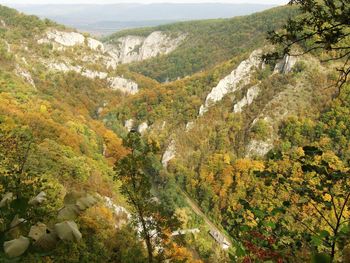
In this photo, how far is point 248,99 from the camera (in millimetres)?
136875

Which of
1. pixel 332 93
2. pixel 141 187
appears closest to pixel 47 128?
pixel 141 187

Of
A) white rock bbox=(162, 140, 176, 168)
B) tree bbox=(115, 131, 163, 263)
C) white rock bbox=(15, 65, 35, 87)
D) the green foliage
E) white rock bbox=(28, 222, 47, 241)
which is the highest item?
white rock bbox=(28, 222, 47, 241)

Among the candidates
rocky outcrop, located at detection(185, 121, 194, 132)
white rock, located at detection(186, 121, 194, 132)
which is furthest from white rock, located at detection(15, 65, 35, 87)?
white rock, located at detection(186, 121, 194, 132)

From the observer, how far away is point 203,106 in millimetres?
147250

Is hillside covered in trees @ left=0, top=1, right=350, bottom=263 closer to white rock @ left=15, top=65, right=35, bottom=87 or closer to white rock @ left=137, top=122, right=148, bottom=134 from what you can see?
white rock @ left=15, top=65, right=35, bottom=87

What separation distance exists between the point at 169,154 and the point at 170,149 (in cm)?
232

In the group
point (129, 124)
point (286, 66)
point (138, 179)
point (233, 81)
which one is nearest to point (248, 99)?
point (233, 81)

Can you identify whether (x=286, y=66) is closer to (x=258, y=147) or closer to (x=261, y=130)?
(x=261, y=130)

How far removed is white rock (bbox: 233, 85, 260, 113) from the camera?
447 feet

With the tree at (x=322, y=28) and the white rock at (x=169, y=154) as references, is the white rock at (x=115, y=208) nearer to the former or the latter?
the tree at (x=322, y=28)

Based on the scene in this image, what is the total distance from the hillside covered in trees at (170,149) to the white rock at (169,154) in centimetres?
58

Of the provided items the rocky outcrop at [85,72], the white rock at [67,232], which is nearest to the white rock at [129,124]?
the rocky outcrop at [85,72]

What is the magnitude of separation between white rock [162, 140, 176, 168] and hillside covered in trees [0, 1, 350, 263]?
1.89 feet

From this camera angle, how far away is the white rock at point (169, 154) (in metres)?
124
